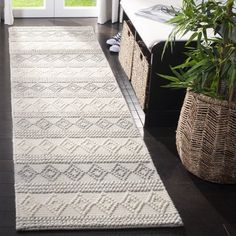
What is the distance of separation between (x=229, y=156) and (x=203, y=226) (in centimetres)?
39

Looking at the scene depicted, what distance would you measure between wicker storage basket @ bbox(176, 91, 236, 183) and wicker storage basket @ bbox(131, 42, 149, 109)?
55 cm

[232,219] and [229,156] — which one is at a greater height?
[229,156]

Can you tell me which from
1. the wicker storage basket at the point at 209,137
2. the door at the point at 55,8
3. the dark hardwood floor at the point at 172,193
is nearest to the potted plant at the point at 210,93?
the wicker storage basket at the point at 209,137

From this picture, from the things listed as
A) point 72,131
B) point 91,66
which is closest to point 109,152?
point 72,131

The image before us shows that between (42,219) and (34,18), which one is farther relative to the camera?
(34,18)

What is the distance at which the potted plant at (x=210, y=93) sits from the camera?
230 cm

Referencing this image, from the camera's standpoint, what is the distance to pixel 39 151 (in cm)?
275

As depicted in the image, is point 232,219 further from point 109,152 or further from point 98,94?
point 98,94

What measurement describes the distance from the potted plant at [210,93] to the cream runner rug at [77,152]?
273mm

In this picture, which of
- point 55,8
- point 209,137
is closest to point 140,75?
point 209,137

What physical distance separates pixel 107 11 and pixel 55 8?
520 mm

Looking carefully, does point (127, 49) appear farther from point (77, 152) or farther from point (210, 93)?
point (210, 93)

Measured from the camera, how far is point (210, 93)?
2467 millimetres

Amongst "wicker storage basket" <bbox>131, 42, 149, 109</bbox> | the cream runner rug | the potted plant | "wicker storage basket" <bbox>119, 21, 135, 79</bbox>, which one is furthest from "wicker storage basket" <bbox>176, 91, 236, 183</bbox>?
"wicker storage basket" <bbox>119, 21, 135, 79</bbox>
